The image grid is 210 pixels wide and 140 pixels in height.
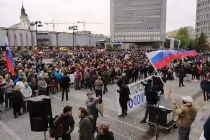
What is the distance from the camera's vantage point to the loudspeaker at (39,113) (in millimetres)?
7973

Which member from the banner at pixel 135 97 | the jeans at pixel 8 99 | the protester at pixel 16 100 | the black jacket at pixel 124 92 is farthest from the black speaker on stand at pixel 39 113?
the jeans at pixel 8 99

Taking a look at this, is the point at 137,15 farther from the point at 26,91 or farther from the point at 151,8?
the point at 26,91

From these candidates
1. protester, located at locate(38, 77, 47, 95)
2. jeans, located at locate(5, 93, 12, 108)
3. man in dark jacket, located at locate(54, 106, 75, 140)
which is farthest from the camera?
protester, located at locate(38, 77, 47, 95)

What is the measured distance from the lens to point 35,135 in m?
10.4

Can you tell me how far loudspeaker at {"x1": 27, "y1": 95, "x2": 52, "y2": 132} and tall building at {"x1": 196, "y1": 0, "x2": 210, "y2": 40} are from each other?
5539 inches

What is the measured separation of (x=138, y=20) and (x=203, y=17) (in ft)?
107

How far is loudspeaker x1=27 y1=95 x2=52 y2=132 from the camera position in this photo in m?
7.97

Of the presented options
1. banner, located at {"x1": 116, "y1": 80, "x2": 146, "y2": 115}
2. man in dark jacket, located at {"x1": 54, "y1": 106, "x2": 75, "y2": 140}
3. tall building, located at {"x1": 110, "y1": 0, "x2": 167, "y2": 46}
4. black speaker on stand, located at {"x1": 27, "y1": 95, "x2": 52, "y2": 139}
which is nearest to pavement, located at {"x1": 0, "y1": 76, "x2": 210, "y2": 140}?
banner, located at {"x1": 116, "y1": 80, "x2": 146, "y2": 115}

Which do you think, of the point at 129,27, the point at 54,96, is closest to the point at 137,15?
the point at 129,27

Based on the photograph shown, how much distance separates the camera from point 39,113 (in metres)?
8.01

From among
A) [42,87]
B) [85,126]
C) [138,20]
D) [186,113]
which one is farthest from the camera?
[138,20]

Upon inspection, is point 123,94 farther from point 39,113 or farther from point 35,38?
point 35,38

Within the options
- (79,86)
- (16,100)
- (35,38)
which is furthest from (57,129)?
(35,38)

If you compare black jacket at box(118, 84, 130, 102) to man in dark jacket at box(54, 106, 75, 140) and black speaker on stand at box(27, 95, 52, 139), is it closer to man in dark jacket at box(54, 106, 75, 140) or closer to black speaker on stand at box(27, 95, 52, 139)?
black speaker on stand at box(27, 95, 52, 139)
